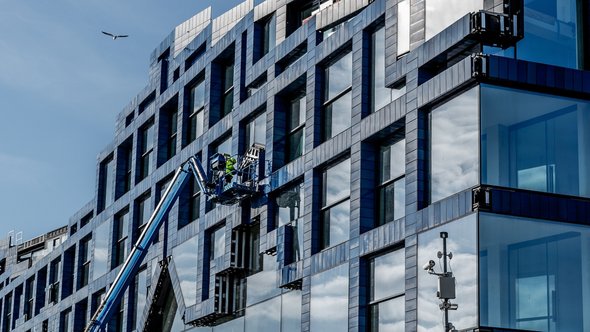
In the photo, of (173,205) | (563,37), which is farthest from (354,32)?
(173,205)

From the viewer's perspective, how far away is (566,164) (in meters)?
43.4

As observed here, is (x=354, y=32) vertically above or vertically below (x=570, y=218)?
above

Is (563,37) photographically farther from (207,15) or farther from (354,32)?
(207,15)

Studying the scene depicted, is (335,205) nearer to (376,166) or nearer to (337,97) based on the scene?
(376,166)

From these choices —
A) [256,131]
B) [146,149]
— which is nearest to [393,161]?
[256,131]

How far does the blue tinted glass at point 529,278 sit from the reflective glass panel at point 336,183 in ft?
36.4

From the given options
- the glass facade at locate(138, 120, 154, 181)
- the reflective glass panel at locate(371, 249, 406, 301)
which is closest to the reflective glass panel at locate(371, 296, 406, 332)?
the reflective glass panel at locate(371, 249, 406, 301)

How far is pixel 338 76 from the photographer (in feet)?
178

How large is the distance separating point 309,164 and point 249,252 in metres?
7.76

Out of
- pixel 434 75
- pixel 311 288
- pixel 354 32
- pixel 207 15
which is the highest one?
pixel 207 15

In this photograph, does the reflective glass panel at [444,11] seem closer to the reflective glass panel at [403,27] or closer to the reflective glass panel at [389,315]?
the reflective glass panel at [403,27]

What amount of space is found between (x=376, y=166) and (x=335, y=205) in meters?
3.26

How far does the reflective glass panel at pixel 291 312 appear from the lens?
54.6 m

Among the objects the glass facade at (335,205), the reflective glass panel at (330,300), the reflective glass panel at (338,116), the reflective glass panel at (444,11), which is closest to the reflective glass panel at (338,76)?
the reflective glass panel at (338,116)
